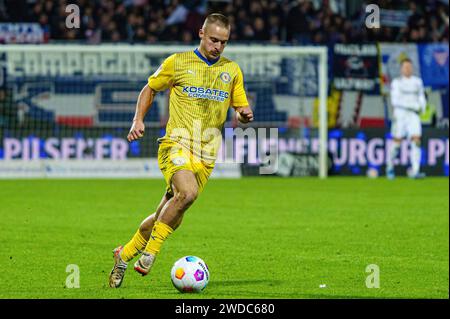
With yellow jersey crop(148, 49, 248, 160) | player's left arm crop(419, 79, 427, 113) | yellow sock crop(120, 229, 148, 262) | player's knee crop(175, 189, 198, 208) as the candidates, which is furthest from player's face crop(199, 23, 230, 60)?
player's left arm crop(419, 79, 427, 113)

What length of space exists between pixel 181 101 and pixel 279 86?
1398 centimetres

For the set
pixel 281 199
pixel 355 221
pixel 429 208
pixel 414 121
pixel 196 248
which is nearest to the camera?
pixel 196 248

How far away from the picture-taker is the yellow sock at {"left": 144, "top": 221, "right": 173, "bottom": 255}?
8.28 m

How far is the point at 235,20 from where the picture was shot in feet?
83.7

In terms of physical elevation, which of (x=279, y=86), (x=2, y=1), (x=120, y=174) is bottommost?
(x=120, y=174)

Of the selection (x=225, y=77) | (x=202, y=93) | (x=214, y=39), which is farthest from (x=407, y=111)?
(x=214, y=39)

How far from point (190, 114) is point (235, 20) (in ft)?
56.1

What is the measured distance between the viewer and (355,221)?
1398 centimetres

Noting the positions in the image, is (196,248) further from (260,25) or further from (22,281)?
(260,25)

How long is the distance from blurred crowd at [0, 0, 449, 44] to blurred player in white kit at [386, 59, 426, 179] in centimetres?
398

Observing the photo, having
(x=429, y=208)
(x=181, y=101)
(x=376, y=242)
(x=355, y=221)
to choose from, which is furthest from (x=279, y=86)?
(x=181, y=101)

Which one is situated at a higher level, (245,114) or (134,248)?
(245,114)

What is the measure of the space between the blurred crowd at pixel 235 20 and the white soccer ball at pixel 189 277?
15.9m

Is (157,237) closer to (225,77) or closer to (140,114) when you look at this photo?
(140,114)
